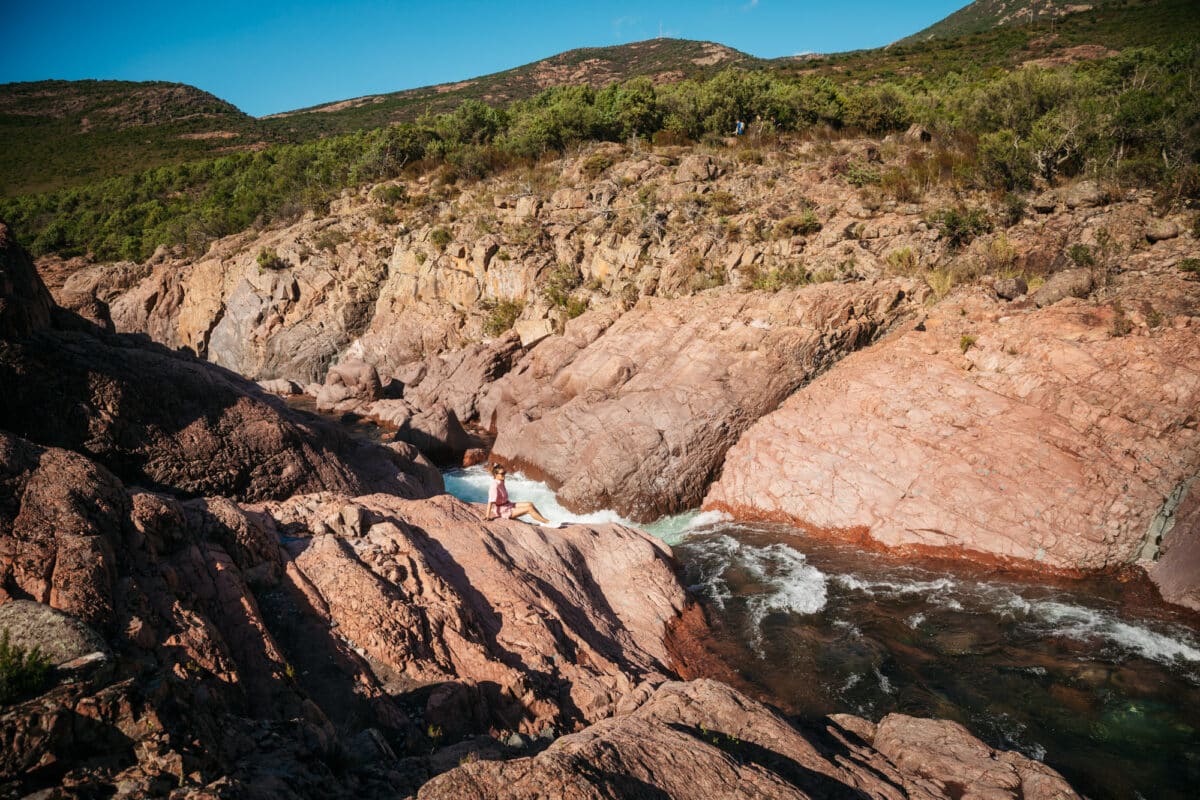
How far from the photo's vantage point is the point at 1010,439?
1229 cm

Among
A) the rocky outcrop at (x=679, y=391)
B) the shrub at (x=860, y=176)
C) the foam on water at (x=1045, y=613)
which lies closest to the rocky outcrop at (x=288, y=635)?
the foam on water at (x=1045, y=613)

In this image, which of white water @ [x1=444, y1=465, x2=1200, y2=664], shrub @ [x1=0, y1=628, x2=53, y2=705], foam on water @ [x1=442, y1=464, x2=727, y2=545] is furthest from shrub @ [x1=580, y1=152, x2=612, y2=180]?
shrub @ [x1=0, y1=628, x2=53, y2=705]

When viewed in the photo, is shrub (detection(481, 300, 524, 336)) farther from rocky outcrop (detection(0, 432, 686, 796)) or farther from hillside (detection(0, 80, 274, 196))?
hillside (detection(0, 80, 274, 196))

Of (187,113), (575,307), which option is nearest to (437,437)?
(575,307)

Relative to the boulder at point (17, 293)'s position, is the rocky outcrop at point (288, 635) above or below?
below

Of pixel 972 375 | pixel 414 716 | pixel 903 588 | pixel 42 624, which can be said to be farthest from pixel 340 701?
pixel 972 375

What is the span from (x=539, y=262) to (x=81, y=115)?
296 ft

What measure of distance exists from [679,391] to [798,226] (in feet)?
32.9

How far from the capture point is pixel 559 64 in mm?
100750

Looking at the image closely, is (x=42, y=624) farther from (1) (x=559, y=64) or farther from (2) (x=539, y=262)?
(1) (x=559, y=64)

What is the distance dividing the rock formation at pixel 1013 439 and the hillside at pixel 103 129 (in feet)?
255

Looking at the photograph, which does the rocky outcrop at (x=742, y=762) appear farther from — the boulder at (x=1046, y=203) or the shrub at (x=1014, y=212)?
the boulder at (x=1046, y=203)

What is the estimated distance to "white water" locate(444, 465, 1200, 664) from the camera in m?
8.99

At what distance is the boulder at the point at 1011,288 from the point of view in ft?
51.7
